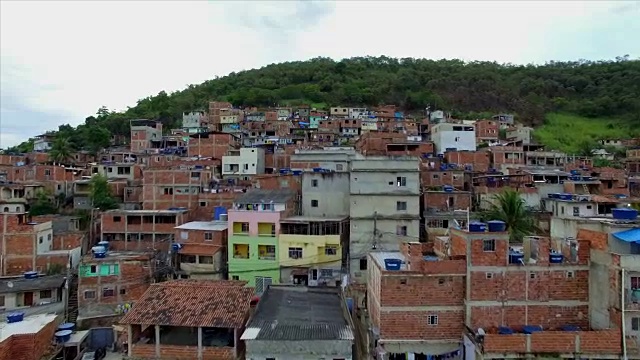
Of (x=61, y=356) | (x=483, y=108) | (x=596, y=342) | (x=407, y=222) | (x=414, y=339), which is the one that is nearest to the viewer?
(x=596, y=342)

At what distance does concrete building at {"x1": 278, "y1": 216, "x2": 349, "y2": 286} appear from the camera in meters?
26.0

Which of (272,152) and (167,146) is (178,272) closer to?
(272,152)

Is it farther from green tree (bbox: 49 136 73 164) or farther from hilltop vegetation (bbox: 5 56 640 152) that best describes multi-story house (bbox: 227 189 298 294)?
hilltop vegetation (bbox: 5 56 640 152)

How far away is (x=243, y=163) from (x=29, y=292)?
21.0 meters

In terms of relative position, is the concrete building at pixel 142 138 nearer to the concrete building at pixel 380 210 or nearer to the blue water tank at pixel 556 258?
the concrete building at pixel 380 210

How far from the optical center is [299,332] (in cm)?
1722

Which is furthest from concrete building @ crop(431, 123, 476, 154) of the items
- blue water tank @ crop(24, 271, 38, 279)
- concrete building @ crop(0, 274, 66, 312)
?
blue water tank @ crop(24, 271, 38, 279)

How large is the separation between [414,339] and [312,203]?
14.2 metres

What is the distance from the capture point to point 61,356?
21125mm

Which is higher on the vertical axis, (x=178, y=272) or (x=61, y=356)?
(x=178, y=272)

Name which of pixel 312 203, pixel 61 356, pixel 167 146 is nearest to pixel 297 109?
pixel 167 146

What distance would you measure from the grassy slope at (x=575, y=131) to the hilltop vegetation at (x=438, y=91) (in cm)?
188

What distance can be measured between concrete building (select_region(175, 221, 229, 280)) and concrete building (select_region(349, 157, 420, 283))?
7913 mm

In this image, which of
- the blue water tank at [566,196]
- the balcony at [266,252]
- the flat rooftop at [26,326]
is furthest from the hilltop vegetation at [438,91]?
the balcony at [266,252]
